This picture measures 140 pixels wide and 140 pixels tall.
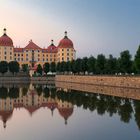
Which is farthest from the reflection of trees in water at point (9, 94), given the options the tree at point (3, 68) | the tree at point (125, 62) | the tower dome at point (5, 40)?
the tower dome at point (5, 40)

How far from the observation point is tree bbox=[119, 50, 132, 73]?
41781 mm

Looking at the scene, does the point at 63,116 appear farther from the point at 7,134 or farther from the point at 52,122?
the point at 7,134

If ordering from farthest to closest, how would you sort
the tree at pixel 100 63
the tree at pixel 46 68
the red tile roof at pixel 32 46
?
1. the red tile roof at pixel 32 46
2. the tree at pixel 46 68
3. the tree at pixel 100 63

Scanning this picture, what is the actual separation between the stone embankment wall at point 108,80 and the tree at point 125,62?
175 centimetres

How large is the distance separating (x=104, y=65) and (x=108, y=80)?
598cm

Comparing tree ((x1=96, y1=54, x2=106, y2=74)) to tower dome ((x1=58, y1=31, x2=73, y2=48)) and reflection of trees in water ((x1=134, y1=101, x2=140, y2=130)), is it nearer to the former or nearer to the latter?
reflection of trees in water ((x1=134, y1=101, x2=140, y2=130))

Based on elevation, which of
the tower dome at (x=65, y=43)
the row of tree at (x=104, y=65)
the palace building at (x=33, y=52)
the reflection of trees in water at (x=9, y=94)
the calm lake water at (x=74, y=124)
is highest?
the tower dome at (x=65, y=43)

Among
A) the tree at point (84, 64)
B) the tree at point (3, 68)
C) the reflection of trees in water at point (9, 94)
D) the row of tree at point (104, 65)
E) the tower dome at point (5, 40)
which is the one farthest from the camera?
the tower dome at point (5, 40)

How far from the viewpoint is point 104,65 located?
49656 mm

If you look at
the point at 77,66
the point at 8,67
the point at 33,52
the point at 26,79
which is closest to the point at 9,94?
the point at 77,66

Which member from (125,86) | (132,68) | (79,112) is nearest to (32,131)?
(79,112)

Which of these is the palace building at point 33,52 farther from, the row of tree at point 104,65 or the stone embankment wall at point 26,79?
the stone embankment wall at point 26,79

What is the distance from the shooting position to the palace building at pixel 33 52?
93562 millimetres

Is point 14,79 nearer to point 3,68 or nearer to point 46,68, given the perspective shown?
point 3,68
